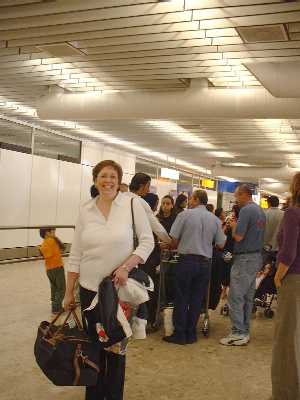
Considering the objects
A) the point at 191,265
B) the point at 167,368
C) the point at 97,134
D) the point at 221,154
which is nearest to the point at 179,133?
the point at 97,134

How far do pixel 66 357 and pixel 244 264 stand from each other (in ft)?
8.42

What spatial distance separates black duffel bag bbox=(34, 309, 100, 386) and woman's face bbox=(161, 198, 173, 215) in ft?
9.08

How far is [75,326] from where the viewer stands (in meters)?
2.50

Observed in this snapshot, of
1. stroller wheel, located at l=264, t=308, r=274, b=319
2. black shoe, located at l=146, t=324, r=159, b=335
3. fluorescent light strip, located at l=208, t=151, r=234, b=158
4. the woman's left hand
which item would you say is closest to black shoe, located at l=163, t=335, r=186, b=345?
black shoe, located at l=146, t=324, r=159, b=335

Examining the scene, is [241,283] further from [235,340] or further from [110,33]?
[110,33]

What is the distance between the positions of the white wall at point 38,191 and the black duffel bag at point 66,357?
7663mm

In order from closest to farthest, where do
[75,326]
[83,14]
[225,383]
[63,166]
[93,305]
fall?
[93,305], [75,326], [225,383], [83,14], [63,166]

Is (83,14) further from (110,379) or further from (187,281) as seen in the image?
(110,379)

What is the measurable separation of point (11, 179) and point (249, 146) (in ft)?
20.4

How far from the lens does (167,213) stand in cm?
511

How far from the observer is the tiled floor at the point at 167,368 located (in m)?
3.10

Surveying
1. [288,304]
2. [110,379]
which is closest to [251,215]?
[288,304]

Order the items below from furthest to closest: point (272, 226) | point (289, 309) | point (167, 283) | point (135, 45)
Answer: point (272, 226), point (135, 45), point (167, 283), point (289, 309)

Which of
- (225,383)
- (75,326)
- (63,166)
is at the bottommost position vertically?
(225,383)
